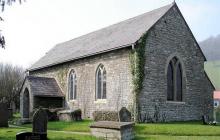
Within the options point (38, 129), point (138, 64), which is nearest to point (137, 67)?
point (138, 64)

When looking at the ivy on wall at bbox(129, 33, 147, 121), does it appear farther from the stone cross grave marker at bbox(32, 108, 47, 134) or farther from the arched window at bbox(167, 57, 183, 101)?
the stone cross grave marker at bbox(32, 108, 47, 134)

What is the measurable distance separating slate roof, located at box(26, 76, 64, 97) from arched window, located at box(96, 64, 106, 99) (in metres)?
5.87

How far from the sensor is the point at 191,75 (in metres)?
31.8

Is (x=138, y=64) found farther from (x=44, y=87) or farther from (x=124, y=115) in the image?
(x=44, y=87)

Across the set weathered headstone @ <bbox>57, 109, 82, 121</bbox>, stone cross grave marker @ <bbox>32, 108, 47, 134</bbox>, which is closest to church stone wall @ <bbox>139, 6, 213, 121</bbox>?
weathered headstone @ <bbox>57, 109, 82, 121</bbox>

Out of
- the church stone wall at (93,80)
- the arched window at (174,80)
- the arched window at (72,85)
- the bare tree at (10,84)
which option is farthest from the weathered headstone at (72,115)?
the bare tree at (10,84)

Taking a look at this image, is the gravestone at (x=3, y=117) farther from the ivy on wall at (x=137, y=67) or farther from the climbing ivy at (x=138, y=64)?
the climbing ivy at (x=138, y=64)

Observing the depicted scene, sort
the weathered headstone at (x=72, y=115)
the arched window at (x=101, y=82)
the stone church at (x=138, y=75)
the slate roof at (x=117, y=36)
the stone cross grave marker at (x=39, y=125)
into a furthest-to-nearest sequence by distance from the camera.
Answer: the arched window at (x=101, y=82) < the weathered headstone at (x=72, y=115) < the slate roof at (x=117, y=36) < the stone church at (x=138, y=75) < the stone cross grave marker at (x=39, y=125)

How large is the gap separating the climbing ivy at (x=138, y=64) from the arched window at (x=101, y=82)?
389 cm

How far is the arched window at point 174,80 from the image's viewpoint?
3002 cm

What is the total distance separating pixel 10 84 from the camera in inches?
2493

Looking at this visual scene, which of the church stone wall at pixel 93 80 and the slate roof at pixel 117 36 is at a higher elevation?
the slate roof at pixel 117 36

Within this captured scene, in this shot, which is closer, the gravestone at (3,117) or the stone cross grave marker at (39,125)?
the stone cross grave marker at (39,125)

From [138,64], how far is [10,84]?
4064 cm
